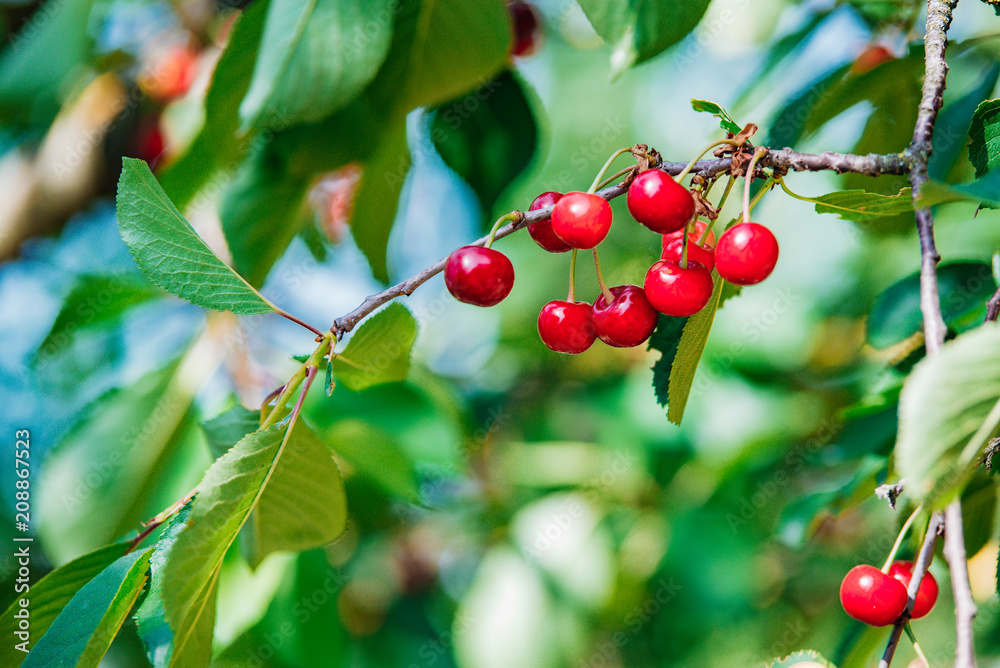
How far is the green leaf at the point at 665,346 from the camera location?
0.61m

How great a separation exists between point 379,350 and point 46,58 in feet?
2.71

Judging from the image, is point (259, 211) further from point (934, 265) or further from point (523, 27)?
point (934, 265)

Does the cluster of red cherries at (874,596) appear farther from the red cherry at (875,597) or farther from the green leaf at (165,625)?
the green leaf at (165,625)

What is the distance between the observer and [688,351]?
0.49 meters

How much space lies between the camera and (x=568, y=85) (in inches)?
102

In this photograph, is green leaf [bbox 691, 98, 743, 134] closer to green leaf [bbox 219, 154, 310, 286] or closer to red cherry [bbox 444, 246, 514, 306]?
red cherry [bbox 444, 246, 514, 306]

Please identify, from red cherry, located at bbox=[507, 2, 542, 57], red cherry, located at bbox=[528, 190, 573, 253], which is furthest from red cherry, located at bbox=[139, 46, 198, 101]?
red cherry, located at bbox=[528, 190, 573, 253]

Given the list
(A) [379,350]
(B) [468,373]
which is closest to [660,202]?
(A) [379,350]

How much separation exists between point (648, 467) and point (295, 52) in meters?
1.25

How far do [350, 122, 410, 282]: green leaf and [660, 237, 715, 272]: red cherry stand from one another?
51 cm

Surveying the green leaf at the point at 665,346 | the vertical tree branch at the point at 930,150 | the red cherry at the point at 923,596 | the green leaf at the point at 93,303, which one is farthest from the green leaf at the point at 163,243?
the green leaf at the point at 93,303

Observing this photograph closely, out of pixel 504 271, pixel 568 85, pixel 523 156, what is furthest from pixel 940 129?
pixel 568 85

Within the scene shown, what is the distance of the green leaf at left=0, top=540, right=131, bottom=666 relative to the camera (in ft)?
Answer: 1.79

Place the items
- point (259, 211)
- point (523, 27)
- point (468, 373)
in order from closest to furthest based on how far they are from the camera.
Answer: point (259, 211)
point (523, 27)
point (468, 373)
